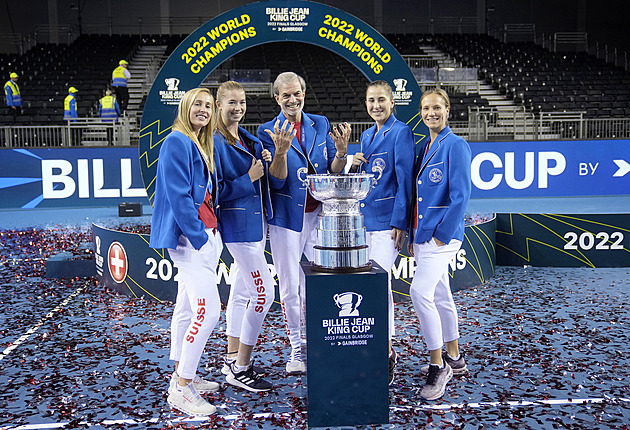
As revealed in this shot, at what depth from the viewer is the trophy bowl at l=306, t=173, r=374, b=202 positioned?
9.64 ft

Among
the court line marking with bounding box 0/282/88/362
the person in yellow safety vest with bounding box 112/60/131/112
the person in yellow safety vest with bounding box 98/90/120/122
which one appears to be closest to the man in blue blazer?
the court line marking with bounding box 0/282/88/362

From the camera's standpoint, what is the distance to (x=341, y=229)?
3033mm

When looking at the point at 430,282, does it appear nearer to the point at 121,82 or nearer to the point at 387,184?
the point at 387,184

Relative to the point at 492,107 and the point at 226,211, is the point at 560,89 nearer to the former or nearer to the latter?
the point at 492,107

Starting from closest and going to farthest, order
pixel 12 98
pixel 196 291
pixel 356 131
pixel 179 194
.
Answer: pixel 179 194 → pixel 196 291 → pixel 356 131 → pixel 12 98

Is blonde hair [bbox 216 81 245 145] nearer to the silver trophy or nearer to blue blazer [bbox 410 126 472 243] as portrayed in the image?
the silver trophy

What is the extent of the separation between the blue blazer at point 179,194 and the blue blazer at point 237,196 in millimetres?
281

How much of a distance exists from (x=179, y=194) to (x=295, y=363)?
1.43 meters

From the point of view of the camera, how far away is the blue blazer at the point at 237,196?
11.5ft

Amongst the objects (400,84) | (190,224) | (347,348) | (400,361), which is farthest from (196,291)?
(400,84)

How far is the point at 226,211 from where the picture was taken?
358 cm

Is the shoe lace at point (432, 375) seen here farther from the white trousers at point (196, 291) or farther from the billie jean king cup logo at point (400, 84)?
the billie jean king cup logo at point (400, 84)

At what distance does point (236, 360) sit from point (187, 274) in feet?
2.52

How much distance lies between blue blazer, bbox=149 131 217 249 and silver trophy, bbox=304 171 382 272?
2.01ft
